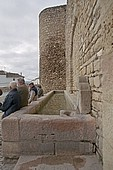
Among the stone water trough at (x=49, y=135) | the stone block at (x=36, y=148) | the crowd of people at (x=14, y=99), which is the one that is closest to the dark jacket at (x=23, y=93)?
the crowd of people at (x=14, y=99)

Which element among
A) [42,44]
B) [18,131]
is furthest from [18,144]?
[42,44]

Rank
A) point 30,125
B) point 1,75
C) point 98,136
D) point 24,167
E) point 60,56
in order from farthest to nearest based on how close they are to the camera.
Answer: point 1,75 < point 60,56 < point 30,125 < point 98,136 < point 24,167

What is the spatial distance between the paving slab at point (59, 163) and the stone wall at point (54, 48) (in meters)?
15.3

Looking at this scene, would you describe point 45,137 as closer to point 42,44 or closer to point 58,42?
point 58,42

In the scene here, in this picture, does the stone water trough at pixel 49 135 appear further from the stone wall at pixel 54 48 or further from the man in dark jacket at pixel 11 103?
the stone wall at pixel 54 48

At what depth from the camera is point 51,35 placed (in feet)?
62.8

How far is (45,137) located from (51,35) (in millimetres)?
16804

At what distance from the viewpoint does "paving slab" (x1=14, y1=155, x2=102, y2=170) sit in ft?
8.68

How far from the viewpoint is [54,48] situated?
19078 mm

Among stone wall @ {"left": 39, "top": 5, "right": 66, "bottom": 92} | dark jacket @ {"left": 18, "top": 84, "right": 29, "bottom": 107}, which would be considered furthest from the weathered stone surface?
stone wall @ {"left": 39, "top": 5, "right": 66, "bottom": 92}

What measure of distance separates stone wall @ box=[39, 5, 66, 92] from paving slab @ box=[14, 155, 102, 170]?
50.1 feet

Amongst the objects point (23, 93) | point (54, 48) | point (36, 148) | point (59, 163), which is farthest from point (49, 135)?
point (54, 48)

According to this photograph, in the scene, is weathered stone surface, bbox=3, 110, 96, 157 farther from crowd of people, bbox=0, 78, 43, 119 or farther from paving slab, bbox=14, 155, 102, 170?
crowd of people, bbox=0, 78, 43, 119

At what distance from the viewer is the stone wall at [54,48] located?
1850 centimetres
